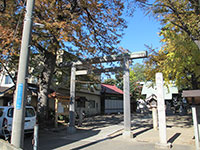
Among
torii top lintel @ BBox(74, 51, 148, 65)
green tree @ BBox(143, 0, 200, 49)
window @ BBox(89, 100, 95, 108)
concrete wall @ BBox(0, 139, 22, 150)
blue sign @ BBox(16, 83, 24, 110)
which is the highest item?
green tree @ BBox(143, 0, 200, 49)

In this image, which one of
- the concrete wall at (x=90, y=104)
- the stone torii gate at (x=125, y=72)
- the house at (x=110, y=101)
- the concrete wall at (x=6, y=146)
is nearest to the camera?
the concrete wall at (x=6, y=146)

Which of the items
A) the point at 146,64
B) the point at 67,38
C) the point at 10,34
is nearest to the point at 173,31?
the point at 146,64

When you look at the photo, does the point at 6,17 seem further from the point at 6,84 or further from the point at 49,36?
the point at 6,84

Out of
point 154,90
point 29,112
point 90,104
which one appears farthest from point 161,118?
point 90,104

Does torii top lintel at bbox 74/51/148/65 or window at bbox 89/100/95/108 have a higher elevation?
torii top lintel at bbox 74/51/148/65

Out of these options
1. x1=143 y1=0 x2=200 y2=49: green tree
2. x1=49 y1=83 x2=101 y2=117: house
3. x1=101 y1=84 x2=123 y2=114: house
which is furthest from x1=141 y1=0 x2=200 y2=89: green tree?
x1=101 y1=84 x2=123 y2=114: house

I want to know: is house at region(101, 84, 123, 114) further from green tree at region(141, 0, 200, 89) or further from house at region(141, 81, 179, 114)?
green tree at region(141, 0, 200, 89)

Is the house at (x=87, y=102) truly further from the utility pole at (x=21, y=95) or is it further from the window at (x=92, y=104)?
the utility pole at (x=21, y=95)

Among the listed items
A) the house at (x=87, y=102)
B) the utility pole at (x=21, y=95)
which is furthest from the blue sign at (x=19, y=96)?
the house at (x=87, y=102)

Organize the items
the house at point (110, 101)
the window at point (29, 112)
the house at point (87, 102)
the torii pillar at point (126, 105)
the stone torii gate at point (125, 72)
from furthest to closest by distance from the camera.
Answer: the house at point (110, 101), the house at point (87, 102), the window at point (29, 112), the stone torii gate at point (125, 72), the torii pillar at point (126, 105)

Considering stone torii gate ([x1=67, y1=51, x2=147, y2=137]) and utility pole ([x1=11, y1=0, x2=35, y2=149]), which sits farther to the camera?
stone torii gate ([x1=67, y1=51, x2=147, y2=137])

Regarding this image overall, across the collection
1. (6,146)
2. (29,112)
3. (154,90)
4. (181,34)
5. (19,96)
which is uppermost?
(181,34)

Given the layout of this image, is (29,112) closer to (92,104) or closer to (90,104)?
(90,104)

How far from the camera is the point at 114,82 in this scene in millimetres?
45969
